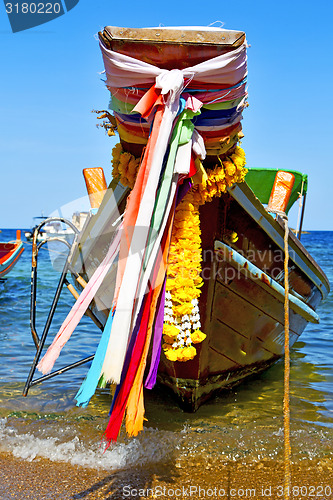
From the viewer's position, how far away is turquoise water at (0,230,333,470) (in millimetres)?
3592

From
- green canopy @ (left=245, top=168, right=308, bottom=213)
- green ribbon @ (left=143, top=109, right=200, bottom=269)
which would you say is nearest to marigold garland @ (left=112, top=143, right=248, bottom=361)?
green ribbon @ (left=143, top=109, right=200, bottom=269)

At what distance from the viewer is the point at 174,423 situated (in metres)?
4.11

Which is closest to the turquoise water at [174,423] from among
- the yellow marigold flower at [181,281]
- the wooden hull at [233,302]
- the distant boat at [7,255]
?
the wooden hull at [233,302]

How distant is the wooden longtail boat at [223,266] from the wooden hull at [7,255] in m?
8.74

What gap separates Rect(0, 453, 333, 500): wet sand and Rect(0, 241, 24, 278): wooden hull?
973 cm

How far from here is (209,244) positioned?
3.54 m

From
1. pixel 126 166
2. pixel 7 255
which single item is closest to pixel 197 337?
pixel 126 166

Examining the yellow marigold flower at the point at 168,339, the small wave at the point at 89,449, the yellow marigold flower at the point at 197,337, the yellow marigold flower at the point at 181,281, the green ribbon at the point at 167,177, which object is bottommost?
the small wave at the point at 89,449

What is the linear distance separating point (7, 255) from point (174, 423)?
32.5 feet

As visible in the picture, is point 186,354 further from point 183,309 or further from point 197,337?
point 183,309

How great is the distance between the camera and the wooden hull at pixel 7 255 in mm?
12742

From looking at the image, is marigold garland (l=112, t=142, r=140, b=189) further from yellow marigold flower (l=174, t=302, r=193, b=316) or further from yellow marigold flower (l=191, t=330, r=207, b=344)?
yellow marigold flower (l=191, t=330, r=207, b=344)

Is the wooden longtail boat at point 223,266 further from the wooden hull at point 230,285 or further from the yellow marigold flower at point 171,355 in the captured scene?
the yellow marigold flower at point 171,355

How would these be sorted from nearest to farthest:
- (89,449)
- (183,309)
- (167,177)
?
(167,177), (183,309), (89,449)
